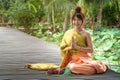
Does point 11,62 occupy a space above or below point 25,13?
below

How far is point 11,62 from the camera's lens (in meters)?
6.78

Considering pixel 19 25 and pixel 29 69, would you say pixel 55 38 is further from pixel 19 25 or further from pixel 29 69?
pixel 29 69

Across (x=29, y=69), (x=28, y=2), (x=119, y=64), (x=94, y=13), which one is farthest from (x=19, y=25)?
(x=29, y=69)

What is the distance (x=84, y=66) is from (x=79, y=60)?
0.20 m

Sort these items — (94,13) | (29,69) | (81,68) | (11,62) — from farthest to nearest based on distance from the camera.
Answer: (94,13) → (11,62) → (29,69) → (81,68)

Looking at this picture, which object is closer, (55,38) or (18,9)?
(55,38)

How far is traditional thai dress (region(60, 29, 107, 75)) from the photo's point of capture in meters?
5.33

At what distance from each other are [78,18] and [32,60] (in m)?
2.03

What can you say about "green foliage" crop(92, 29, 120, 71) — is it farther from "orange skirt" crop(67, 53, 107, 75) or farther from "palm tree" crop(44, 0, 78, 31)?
"palm tree" crop(44, 0, 78, 31)

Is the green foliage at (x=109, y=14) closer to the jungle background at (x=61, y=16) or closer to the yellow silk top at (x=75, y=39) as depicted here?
the jungle background at (x=61, y=16)

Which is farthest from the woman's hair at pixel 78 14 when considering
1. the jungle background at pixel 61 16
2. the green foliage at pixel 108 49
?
the jungle background at pixel 61 16

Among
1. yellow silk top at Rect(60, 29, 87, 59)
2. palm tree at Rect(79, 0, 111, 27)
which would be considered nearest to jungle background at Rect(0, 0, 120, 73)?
palm tree at Rect(79, 0, 111, 27)

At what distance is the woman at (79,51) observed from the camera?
5.33m

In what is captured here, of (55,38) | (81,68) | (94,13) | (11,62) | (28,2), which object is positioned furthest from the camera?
(28,2)
